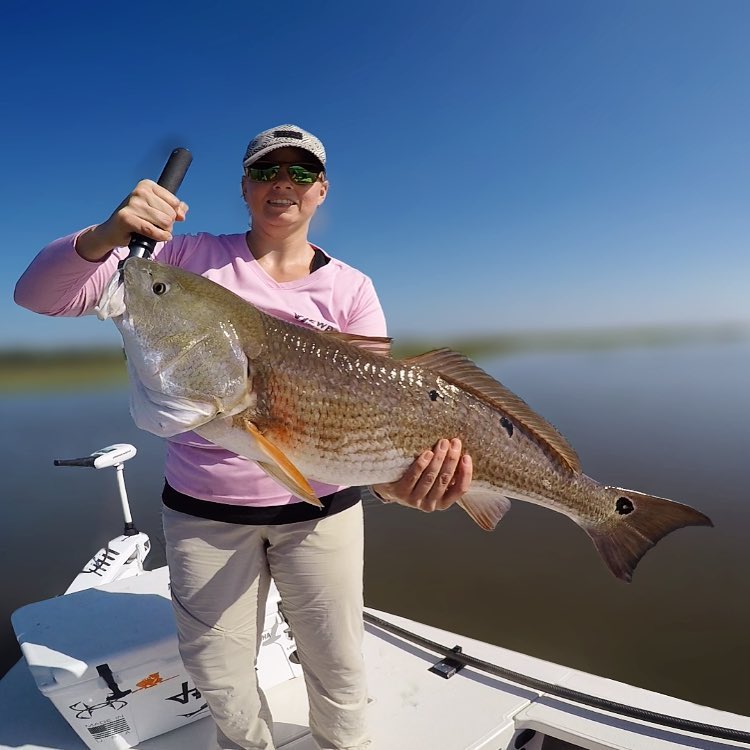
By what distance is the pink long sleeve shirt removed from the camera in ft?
7.79

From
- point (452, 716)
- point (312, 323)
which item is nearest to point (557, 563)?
point (452, 716)

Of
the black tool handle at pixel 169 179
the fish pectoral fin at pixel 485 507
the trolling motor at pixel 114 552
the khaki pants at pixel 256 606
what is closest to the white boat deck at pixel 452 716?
the khaki pants at pixel 256 606

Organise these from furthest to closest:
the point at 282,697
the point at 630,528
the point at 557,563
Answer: the point at 557,563
the point at 282,697
the point at 630,528

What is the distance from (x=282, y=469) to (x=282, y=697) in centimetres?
239

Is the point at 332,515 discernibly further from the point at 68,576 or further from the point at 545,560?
the point at 68,576

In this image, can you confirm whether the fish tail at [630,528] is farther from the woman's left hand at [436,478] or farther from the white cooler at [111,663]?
the white cooler at [111,663]

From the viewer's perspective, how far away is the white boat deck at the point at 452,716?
3273 millimetres

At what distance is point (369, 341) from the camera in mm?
2686

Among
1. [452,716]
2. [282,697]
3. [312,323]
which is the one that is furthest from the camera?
[282,697]

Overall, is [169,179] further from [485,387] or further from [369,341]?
[485,387]

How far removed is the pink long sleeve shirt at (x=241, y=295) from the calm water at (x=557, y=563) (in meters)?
4.79

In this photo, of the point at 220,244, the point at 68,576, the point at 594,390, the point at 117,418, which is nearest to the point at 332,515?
the point at 220,244

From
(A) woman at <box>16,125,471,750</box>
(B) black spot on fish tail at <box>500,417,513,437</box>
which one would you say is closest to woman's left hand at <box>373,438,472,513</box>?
(A) woman at <box>16,125,471,750</box>

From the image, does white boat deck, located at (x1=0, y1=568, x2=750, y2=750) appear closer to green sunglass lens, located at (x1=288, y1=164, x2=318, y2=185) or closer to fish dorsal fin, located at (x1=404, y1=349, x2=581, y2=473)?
fish dorsal fin, located at (x1=404, y1=349, x2=581, y2=473)
